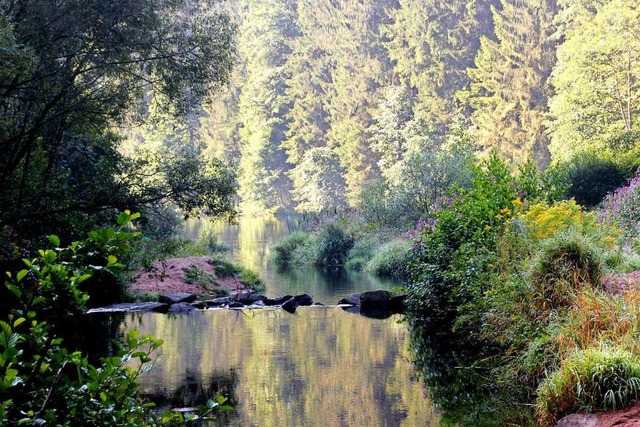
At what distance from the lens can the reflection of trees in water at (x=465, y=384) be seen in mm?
9570

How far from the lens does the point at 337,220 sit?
39344 mm

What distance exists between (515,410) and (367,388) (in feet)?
7.69

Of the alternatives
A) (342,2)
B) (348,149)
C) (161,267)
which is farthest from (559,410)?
(342,2)

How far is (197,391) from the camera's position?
11.3m

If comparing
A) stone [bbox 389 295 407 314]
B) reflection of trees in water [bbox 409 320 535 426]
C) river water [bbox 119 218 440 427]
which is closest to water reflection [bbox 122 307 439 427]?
river water [bbox 119 218 440 427]

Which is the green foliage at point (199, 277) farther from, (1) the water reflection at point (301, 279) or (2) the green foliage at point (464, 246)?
(2) the green foliage at point (464, 246)

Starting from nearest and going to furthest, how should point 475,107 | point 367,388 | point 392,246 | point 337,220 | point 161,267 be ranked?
point 367,388 < point 161,267 < point 392,246 < point 337,220 < point 475,107

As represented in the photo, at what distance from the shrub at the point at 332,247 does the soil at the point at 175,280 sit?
23.2 ft

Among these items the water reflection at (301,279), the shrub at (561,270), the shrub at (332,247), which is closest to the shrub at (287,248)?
the water reflection at (301,279)

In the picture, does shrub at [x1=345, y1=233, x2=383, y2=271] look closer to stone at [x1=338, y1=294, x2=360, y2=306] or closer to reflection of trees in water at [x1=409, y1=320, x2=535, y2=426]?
stone at [x1=338, y1=294, x2=360, y2=306]

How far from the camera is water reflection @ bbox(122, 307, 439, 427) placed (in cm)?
1015

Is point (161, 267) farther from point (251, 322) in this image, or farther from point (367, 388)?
point (367, 388)

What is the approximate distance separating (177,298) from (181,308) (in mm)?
1026

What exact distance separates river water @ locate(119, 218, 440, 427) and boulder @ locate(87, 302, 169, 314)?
2.32 feet
